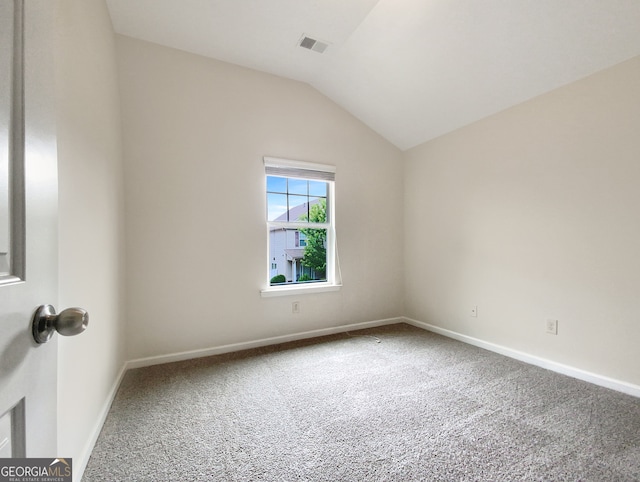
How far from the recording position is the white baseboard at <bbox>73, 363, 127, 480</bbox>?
1237 mm

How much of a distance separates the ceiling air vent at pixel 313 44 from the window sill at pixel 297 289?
7.44 feet

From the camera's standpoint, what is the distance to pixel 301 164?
9.81ft

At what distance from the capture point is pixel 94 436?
147cm

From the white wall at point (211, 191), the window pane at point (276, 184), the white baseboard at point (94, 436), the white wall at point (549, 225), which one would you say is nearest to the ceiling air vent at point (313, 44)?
the white wall at point (211, 191)

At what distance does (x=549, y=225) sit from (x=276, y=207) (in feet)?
7.96

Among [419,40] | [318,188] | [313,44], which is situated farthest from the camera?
[318,188]

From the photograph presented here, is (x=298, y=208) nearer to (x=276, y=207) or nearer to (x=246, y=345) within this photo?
(x=276, y=207)

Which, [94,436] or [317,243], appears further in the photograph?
[317,243]

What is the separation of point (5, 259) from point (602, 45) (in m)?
3.02

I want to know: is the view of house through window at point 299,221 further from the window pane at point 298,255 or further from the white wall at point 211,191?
the white wall at point 211,191

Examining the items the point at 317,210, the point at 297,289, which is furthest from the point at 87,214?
the point at 317,210

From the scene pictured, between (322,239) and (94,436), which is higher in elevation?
(322,239)

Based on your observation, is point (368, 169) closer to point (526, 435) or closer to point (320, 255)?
point (320, 255)

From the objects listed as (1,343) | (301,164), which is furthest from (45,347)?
(301,164)
